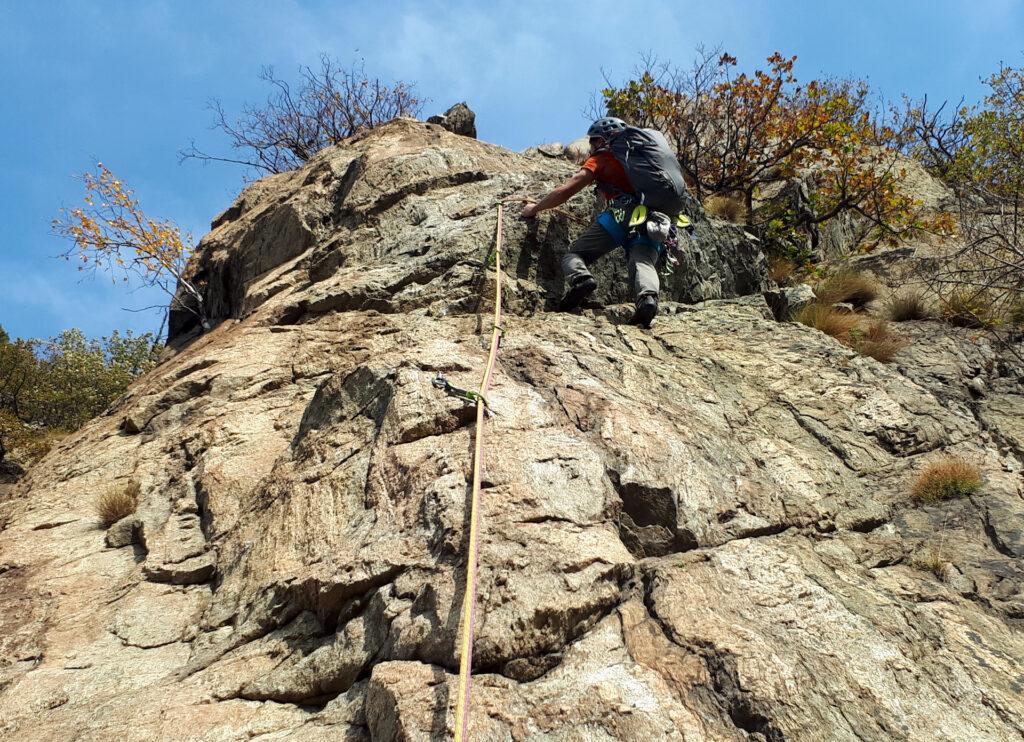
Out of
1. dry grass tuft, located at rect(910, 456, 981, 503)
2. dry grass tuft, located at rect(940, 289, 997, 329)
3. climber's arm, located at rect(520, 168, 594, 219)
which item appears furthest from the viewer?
dry grass tuft, located at rect(940, 289, 997, 329)

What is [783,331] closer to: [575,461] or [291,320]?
[575,461]

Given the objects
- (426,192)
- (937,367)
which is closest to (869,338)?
(937,367)

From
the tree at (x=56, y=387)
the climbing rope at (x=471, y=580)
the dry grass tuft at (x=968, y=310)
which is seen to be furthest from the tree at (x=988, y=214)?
the tree at (x=56, y=387)

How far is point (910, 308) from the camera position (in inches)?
309

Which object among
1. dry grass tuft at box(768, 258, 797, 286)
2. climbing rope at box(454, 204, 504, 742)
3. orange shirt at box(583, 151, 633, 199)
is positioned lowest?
climbing rope at box(454, 204, 504, 742)

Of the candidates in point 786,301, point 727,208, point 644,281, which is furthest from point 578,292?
point 727,208

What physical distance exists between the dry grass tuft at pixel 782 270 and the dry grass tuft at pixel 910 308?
183 centimetres

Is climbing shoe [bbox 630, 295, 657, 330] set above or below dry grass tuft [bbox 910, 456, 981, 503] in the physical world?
above

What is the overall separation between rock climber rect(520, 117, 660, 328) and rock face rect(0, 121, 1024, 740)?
0.36 metres

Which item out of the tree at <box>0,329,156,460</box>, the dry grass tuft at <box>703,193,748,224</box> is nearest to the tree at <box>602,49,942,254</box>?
the dry grass tuft at <box>703,193,748,224</box>

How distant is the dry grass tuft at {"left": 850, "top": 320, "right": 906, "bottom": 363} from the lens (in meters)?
6.73

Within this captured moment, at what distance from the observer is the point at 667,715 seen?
285 centimetres

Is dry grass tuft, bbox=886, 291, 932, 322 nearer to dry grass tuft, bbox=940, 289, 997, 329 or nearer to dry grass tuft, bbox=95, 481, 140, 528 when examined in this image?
dry grass tuft, bbox=940, 289, 997, 329

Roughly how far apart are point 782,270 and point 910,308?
7.50 ft
